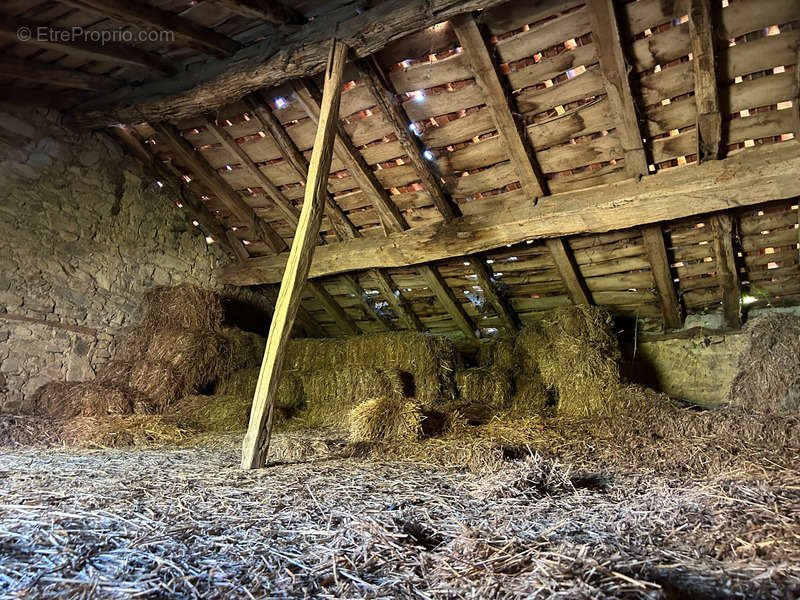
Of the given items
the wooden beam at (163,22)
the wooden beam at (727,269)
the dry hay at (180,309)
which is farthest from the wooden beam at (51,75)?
the wooden beam at (727,269)

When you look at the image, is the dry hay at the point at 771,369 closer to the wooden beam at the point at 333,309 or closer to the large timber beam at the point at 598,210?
the large timber beam at the point at 598,210

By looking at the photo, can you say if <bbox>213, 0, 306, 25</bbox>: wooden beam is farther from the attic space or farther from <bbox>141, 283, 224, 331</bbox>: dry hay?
<bbox>141, 283, 224, 331</bbox>: dry hay

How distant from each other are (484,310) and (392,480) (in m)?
3.34

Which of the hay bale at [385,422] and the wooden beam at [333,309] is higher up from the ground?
the wooden beam at [333,309]

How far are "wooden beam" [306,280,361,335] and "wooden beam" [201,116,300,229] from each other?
0.89 meters

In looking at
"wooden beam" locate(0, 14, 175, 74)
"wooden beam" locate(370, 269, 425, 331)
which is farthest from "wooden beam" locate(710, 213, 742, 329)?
"wooden beam" locate(0, 14, 175, 74)

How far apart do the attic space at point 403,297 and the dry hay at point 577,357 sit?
28mm

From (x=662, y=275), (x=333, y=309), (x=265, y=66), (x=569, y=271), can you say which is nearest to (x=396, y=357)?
(x=333, y=309)

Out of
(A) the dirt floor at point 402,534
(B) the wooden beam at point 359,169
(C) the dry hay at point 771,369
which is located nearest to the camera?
(A) the dirt floor at point 402,534

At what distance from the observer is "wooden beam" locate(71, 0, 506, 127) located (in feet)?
10.2

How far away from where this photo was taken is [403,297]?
5.73 m

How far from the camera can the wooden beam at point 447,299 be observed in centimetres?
513

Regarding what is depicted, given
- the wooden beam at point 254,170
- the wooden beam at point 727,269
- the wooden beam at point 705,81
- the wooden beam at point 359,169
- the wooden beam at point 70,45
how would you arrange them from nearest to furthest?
the wooden beam at point 705,81
the wooden beam at point 70,45
the wooden beam at point 727,269
the wooden beam at point 359,169
the wooden beam at point 254,170

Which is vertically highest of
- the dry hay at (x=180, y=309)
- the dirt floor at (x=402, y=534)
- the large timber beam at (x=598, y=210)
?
the large timber beam at (x=598, y=210)
